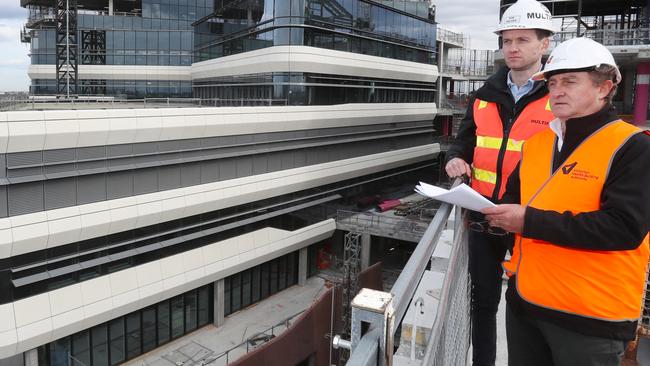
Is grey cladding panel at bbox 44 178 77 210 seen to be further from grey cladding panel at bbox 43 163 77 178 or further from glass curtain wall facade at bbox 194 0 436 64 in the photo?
glass curtain wall facade at bbox 194 0 436 64

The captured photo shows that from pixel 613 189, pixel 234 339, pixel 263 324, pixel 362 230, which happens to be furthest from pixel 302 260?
pixel 613 189

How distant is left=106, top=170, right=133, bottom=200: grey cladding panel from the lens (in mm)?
16859

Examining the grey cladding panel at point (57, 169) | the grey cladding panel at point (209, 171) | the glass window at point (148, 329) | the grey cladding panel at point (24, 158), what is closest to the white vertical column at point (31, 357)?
the glass window at point (148, 329)

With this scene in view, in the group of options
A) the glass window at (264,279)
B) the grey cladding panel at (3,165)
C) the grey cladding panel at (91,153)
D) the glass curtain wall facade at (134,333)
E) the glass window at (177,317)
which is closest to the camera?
the grey cladding panel at (3,165)

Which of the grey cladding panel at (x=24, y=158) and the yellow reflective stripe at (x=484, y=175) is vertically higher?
the yellow reflective stripe at (x=484, y=175)

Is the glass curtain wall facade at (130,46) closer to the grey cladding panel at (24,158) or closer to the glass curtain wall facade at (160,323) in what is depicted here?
the glass curtain wall facade at (160,323)

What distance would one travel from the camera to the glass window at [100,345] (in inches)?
704

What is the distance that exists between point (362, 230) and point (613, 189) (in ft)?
81.6

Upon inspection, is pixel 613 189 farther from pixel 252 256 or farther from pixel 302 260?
pixel 302 260

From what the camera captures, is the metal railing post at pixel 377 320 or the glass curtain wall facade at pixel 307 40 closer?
the metal railing post at pixel 377 320

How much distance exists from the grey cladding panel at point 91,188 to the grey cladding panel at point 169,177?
7.50 ft

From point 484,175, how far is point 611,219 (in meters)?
2.06

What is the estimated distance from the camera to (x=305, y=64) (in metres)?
25.2

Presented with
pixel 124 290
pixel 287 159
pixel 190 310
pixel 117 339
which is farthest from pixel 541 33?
pixel 287 159
